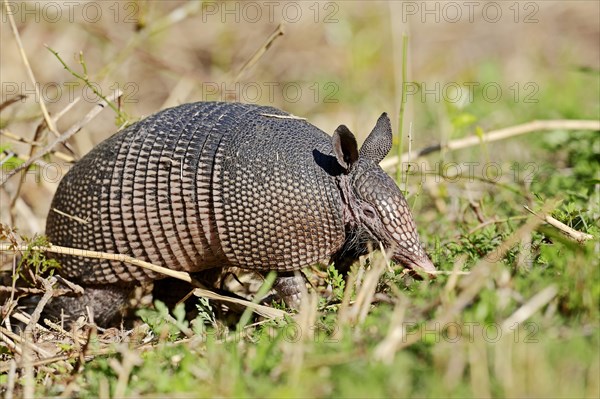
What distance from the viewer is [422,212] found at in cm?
706

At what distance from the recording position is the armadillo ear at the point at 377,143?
5039 millimetres

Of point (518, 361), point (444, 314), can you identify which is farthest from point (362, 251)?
point (518, 361)

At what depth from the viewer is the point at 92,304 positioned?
5.39m

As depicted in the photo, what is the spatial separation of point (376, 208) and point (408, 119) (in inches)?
199

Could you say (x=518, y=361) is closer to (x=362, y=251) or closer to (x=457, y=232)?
(x=362, y=251)

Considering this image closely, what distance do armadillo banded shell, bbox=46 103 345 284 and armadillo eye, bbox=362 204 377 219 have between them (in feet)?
0.52

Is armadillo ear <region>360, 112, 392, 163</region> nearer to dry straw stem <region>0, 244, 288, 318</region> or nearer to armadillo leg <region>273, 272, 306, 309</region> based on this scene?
armadillo leg <region>273, 272, 306, 309</region>

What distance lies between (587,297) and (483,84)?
7.60 m

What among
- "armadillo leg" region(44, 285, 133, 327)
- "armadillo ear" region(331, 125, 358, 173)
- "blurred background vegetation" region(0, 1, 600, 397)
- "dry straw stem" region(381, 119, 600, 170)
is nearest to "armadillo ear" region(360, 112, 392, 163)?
"armadillo ear" region(331, 125, 358, 173)

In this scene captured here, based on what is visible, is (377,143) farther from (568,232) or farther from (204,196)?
(568,232)

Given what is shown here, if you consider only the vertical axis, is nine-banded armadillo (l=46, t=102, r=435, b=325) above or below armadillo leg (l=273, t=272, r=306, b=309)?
above

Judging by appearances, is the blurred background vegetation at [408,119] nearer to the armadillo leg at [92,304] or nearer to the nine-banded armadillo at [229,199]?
the nine-banded armadillo at [229,199]

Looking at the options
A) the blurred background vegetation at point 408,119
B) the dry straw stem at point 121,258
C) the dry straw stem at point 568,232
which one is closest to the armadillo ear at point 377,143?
the blurred background vegetation at point 408,119

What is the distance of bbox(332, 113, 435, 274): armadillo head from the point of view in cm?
477
